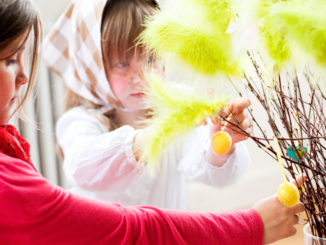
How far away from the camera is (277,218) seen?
47 centimetres

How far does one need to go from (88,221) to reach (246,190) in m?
1.21

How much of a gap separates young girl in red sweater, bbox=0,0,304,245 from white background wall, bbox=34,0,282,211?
3.35 ft

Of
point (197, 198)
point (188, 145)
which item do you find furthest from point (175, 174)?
point (197, 198)

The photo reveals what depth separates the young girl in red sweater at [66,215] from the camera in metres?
0.41

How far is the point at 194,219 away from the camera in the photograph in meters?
0.47

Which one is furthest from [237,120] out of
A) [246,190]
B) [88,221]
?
[246,190]

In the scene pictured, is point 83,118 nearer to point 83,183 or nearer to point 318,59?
point 83,183

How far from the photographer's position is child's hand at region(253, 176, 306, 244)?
47 cm

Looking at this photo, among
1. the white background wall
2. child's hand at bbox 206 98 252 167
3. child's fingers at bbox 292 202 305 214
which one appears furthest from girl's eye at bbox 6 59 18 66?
the white background wall

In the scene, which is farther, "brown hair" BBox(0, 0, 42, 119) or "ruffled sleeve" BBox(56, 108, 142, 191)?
"ruffled sleeve" BBox(56, 108, 142, 191)

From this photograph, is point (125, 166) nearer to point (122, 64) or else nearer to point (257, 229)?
point (122, 64)

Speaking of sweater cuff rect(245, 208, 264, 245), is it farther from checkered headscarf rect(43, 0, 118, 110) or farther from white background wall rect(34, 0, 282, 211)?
white background wall rect(34, 0, 282, 211)

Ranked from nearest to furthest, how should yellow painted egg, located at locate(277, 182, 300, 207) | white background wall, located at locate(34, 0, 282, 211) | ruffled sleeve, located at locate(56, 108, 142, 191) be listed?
yellow painted egg, located at locate(277, 182, 300, 207)
ruffled sleeve, located at locate(56, 108, 142, 191)
white background wall, located at locate(34, 0, 282, 211)

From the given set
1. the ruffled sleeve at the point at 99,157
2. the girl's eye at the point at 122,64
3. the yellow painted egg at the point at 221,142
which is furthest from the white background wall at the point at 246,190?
the yellow painted egg at the point at 221,142
